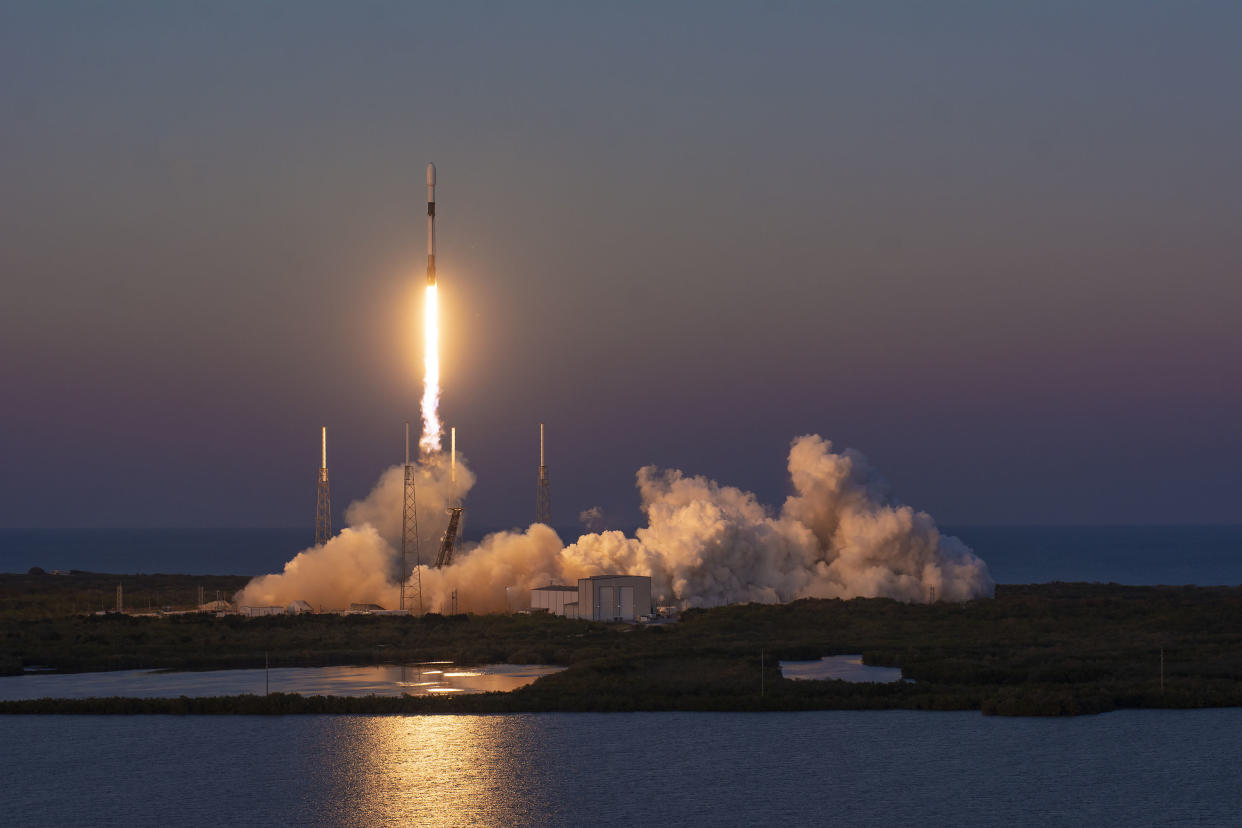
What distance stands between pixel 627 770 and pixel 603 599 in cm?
3842

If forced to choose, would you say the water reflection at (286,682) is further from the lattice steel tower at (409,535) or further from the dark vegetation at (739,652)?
the lattice steel tower at (409,535)

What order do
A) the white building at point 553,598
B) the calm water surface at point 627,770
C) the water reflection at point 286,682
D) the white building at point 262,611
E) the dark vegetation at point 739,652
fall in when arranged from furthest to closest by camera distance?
the white building at point 262,611
the white building at point 553,598
the water reflection at point 286,682
the dark vegetation at point 739,652
the calm water surface at point 627,770

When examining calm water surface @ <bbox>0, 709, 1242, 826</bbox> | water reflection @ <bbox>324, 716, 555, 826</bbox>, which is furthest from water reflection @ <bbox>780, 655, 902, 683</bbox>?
water reflection @ <bbox>324, 716, 555, 826</bbox>

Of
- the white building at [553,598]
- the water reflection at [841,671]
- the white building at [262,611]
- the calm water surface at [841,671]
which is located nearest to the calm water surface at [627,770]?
the calm water surface at [841,671]

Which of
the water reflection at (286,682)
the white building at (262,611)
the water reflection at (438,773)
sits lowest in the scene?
the water reflection at (438,773)

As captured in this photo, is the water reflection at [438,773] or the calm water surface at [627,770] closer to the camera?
the water reflection at [438,773]

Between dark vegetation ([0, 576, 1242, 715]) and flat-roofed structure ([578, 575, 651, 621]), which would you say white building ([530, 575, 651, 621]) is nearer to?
flat-roofed structure ([578, 575, 651, 621])

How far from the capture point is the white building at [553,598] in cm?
7800

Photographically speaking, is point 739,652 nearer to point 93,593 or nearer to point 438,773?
point 438,773

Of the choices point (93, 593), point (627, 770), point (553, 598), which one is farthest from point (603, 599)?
point (93, 593)

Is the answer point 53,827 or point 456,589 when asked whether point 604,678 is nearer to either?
point 53,827

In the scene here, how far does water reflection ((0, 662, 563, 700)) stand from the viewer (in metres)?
51.9

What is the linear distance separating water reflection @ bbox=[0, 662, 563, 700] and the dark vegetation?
6.88ft

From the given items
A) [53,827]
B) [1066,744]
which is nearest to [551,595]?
[1066,744]
